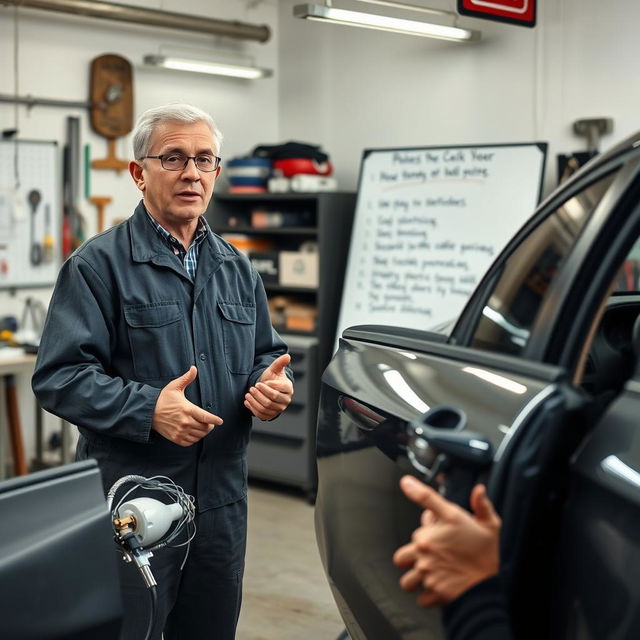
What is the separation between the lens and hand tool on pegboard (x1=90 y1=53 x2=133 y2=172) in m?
5.09

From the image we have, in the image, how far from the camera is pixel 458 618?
1152mm

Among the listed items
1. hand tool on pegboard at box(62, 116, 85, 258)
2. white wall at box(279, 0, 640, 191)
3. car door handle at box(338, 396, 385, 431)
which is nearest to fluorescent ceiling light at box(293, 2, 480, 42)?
white wall at box(279, 0, 640, 191)

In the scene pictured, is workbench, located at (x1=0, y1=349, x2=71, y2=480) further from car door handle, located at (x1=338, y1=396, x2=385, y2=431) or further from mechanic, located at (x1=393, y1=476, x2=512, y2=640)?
mechanic, located at (x1=393, y1=476, x2=512, y2=640)

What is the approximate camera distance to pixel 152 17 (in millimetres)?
5055

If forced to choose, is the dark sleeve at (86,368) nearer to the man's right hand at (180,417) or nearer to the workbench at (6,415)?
the man's right hand at (180,417)

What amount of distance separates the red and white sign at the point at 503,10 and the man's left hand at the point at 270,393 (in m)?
2.14

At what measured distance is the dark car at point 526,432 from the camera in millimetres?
1097

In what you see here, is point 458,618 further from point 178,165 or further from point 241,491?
point 178,165

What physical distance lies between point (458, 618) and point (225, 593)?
1007mm

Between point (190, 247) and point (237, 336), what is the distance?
21 cm

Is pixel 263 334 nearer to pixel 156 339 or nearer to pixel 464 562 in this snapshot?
pixel 156 339

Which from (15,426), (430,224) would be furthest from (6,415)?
(430,224)

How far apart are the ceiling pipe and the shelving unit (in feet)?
3.02

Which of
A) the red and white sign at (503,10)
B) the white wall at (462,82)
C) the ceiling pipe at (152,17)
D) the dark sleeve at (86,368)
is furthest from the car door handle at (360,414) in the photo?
the ceiling pipe at (152,17)
